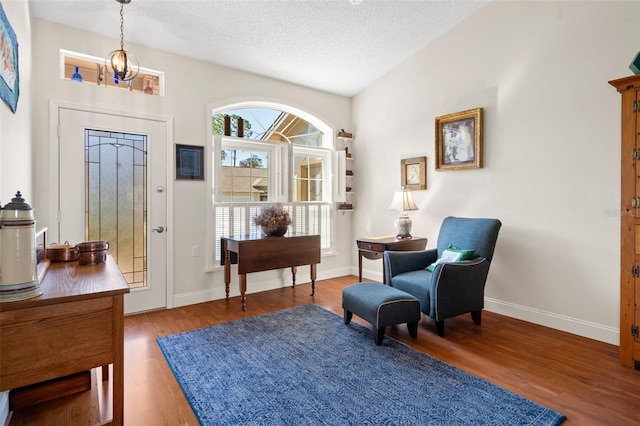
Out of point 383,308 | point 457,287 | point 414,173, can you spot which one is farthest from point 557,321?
point 414,173

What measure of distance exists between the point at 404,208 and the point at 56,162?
3495 mm

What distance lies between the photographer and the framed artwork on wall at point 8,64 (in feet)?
4.92

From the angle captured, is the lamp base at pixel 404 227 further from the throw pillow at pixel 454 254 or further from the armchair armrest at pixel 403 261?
the throw pillow at pixel 454 254

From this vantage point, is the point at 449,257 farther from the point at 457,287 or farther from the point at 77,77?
the point at 77,77

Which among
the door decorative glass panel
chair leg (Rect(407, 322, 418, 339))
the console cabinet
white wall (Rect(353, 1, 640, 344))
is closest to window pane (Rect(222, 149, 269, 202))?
the door decorative glass panel

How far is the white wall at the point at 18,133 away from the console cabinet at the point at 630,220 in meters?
3.55

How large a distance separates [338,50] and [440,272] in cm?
271

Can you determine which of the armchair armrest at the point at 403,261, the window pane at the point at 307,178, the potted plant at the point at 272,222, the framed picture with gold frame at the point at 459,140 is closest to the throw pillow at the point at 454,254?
the armchair armrest at the point at 403,261

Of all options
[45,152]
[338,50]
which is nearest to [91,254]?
[45,152]

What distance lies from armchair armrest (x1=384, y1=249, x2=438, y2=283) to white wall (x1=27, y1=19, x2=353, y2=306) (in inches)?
63.6

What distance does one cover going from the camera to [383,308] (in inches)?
101

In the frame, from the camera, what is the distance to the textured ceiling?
2.87 m

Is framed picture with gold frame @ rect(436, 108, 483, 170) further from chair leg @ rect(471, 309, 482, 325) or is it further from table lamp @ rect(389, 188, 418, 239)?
chair leg @ rect(471, 309, 482, 325)

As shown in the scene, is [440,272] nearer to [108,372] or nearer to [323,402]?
[323,402]
